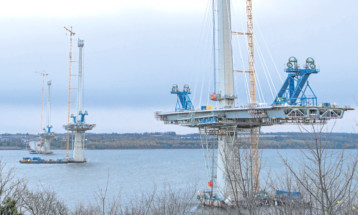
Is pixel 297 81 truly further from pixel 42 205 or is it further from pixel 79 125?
pixel 79 125

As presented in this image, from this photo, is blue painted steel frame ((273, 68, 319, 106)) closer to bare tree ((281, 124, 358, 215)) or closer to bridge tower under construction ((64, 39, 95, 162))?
bare tree ((281, 124, 358, 215))

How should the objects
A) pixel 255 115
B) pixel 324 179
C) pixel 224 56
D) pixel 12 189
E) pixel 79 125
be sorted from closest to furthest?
1. pixel 324 179
2. pixel 12 189
3. pixel 255 115
4. pixel 224 56
5. pixel 79 125

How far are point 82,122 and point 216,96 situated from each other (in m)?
92.9

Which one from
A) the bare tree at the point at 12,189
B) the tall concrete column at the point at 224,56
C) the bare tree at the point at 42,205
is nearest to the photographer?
the bare tree at the point at 12,189

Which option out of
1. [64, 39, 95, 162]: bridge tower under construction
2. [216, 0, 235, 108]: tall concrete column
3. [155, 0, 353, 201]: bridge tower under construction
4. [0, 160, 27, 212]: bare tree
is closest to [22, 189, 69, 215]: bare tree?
[0, 160, 27, 212]: bare tree

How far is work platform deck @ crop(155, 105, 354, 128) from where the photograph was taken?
43.2 m

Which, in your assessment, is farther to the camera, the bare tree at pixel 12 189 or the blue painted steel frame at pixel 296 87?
the blue painted steel frame at pixel 296 87

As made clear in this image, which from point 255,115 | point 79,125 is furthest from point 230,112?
point 79,125

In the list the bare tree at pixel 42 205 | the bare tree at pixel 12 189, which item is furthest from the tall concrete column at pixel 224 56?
the bare tree at pixel 42 205

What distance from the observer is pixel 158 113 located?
2311 inches

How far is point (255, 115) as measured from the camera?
→ 45.8m

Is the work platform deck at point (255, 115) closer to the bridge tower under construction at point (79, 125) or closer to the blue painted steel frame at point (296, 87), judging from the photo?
the blue painted steel frame at point (296, 87)

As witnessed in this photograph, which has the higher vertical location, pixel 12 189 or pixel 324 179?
pixel 324 179

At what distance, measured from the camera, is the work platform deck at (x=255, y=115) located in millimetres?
43250
